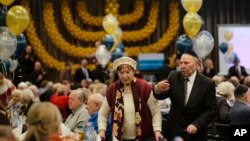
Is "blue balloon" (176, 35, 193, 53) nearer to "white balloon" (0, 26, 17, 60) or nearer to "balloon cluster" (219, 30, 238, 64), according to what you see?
"white balloon" (0, 26, 17, 60)

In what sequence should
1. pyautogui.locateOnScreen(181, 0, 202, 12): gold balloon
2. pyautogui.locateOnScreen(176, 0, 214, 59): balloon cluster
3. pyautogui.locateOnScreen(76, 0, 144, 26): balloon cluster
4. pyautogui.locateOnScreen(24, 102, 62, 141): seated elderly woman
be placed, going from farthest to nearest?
1. pyautogui.locateOnScreen(76, 0, 144, 26): balloon cluster
2. pyautogui.locateOnScreen(176, 0, 214, 59): balloon cluster
3. pyautogui.locateOnScreen(181, 0, 202, 12): gold balloon
4. pyautogui.locateOnScreen(24, 102, 62, 141): seated elderly woman

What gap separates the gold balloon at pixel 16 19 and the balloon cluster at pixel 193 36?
2.86 meters

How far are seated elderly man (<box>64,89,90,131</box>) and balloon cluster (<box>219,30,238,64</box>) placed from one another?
1005 cm

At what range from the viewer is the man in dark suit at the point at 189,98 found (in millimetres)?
5945

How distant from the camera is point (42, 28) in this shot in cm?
1786

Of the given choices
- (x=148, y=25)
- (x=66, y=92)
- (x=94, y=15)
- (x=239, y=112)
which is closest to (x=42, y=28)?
(x=94, y=15)

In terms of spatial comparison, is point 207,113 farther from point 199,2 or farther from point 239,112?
point 199,2

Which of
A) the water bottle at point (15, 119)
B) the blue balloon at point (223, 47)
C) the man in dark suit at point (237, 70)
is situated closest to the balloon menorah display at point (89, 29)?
the blue balloon at point (223, 47)

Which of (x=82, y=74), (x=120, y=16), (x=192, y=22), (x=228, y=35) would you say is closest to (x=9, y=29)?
(x=192, y=22)

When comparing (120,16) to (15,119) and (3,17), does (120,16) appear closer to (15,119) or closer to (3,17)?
(3,17)

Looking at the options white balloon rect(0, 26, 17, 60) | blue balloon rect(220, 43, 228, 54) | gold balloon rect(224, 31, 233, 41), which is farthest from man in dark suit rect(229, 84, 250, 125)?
gold balloon rect(224, 31, 233, 41)

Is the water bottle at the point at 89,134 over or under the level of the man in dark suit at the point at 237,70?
over

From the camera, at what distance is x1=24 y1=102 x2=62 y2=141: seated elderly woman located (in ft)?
11.8

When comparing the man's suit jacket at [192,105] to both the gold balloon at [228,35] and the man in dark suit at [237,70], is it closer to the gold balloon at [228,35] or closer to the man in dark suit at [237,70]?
the man in dark suit at [237,70]
